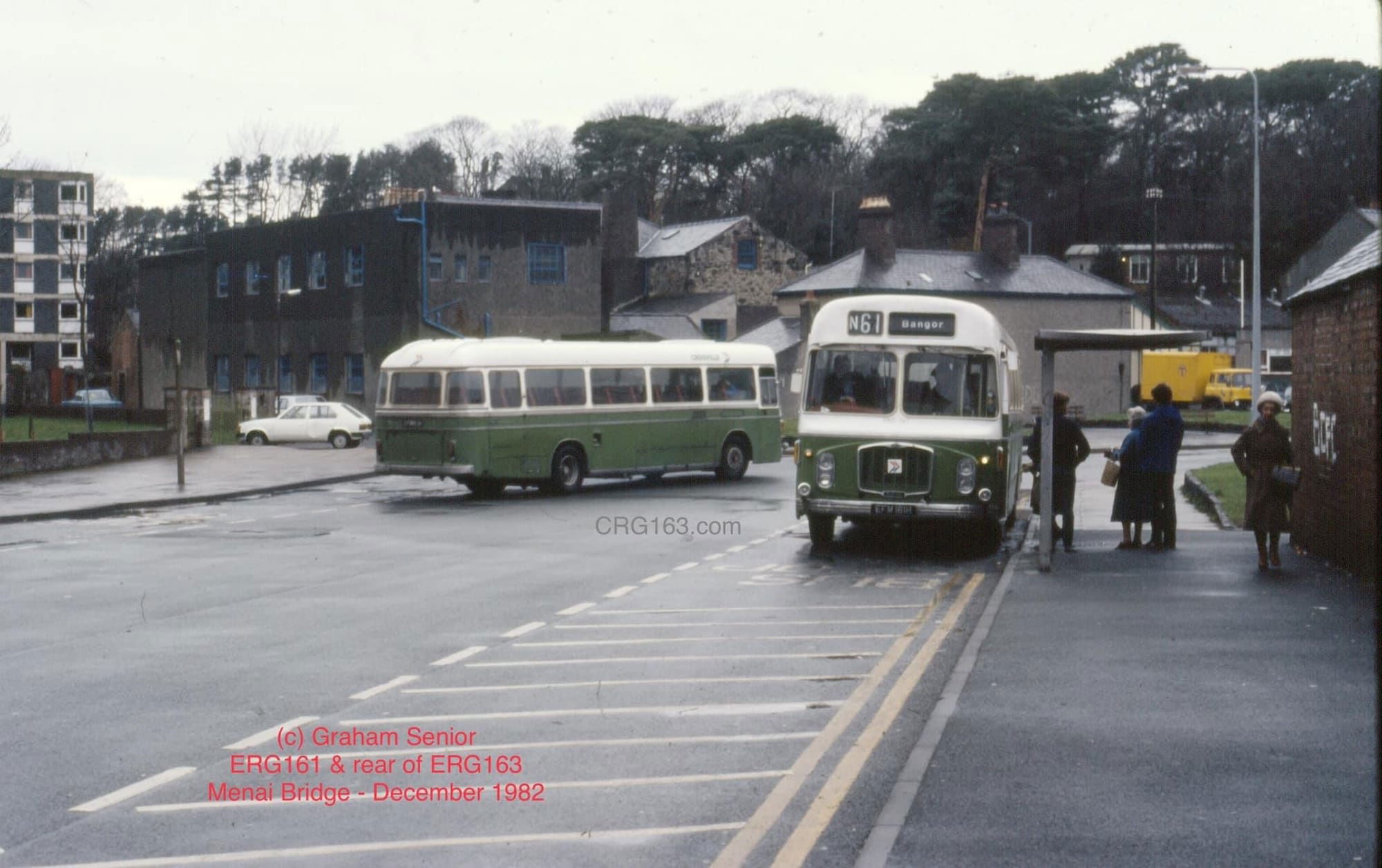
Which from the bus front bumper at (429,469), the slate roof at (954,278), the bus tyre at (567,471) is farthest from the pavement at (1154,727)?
the slate roof at (954,278)

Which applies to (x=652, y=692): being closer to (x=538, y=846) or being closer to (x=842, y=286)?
(x=538, y=846)

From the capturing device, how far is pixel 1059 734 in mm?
8570

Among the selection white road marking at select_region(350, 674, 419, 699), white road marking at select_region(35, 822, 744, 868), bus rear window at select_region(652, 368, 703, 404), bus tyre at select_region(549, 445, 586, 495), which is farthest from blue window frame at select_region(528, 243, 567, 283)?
white road marking at select_region(35, 822, 744, 868)

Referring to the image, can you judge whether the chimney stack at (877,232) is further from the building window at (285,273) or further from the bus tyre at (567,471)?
the bus tyre at (567,471)

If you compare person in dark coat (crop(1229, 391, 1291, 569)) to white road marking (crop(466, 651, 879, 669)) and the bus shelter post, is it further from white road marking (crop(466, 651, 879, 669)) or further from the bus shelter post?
white road marking (crop(466, 651, 879, 669))

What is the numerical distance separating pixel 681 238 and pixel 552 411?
161 feet

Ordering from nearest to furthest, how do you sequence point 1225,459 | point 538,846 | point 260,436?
point 538,846
point 1225,459
point 260,436

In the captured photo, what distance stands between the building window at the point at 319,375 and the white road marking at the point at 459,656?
162 ft

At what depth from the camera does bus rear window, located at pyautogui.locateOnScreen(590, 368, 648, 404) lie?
30.6 m

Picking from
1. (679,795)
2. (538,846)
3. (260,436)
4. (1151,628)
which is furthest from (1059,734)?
(260,436)

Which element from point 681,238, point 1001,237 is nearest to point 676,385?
point 1001,237

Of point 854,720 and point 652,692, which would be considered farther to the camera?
point 652,692

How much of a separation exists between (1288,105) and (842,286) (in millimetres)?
29501

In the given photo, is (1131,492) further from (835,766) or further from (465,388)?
(465,388)
